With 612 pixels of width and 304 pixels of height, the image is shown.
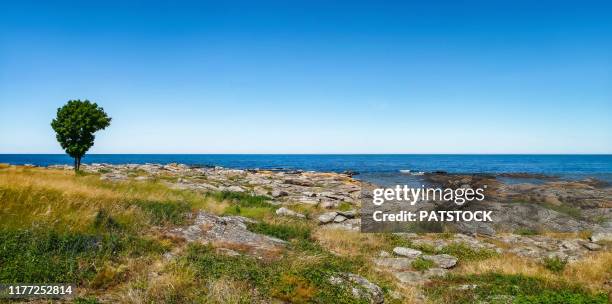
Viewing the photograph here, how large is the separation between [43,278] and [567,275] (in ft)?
57.3

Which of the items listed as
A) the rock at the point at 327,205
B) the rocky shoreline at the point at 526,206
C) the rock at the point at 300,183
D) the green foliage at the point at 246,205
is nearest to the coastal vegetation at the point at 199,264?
the green foliage at the point at 246,205

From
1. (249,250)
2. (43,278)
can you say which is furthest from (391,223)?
(43,278)

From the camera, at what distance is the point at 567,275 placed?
14.4m

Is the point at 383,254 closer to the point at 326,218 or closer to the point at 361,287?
the point at 361,287

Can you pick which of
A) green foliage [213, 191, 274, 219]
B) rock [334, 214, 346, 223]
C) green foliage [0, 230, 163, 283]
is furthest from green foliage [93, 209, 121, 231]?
rock [334, 214, 346, 223]

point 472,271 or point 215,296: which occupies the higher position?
point 215,296

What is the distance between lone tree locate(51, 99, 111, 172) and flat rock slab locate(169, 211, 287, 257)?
37.5 m

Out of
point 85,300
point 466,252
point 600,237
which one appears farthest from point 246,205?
point 600,237

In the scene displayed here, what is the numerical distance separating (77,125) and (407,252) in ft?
149

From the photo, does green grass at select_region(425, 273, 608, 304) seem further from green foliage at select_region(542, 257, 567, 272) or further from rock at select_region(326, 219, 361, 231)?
rock at select_region(326, 219, 361, 231)

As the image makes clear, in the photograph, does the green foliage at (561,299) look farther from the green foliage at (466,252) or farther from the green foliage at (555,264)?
the green foliage at (466,252)

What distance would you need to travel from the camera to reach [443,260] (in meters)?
16.4

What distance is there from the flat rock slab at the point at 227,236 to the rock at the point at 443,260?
665 centimetres

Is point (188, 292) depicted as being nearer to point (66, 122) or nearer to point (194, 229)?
point (194, 229)
